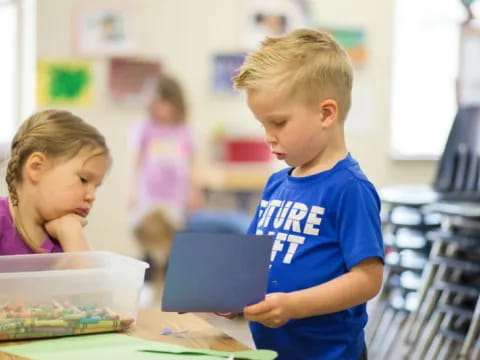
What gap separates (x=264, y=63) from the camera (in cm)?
153

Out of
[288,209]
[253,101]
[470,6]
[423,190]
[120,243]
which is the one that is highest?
[470,6]

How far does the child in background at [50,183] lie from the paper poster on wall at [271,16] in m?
4.55

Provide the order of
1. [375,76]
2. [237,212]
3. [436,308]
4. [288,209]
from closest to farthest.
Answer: [288,209], [436,308], [237,212], [375,76]

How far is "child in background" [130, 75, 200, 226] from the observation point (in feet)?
19.3

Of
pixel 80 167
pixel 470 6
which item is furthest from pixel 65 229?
pixel 470 6

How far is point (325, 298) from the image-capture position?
1.44m

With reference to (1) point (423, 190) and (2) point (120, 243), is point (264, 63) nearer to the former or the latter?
(1) point (423, 190)

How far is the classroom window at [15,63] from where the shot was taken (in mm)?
5629

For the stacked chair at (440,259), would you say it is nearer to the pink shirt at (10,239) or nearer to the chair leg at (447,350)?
the chair leg at (447,350)

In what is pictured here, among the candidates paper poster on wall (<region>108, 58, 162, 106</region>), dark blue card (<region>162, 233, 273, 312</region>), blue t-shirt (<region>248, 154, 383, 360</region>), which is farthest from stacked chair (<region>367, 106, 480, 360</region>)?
paper poster on wall (<region>108, 58, 162, 106</region>)

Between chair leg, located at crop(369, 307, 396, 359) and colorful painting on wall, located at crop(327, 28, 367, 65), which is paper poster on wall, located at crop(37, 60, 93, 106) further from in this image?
chair leg, located at crop(369, 307, 396, 359)

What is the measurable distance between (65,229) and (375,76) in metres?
4.98

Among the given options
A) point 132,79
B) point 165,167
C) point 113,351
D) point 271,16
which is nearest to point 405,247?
point 165,167

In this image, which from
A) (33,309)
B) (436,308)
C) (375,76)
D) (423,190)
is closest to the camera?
(33,309)
